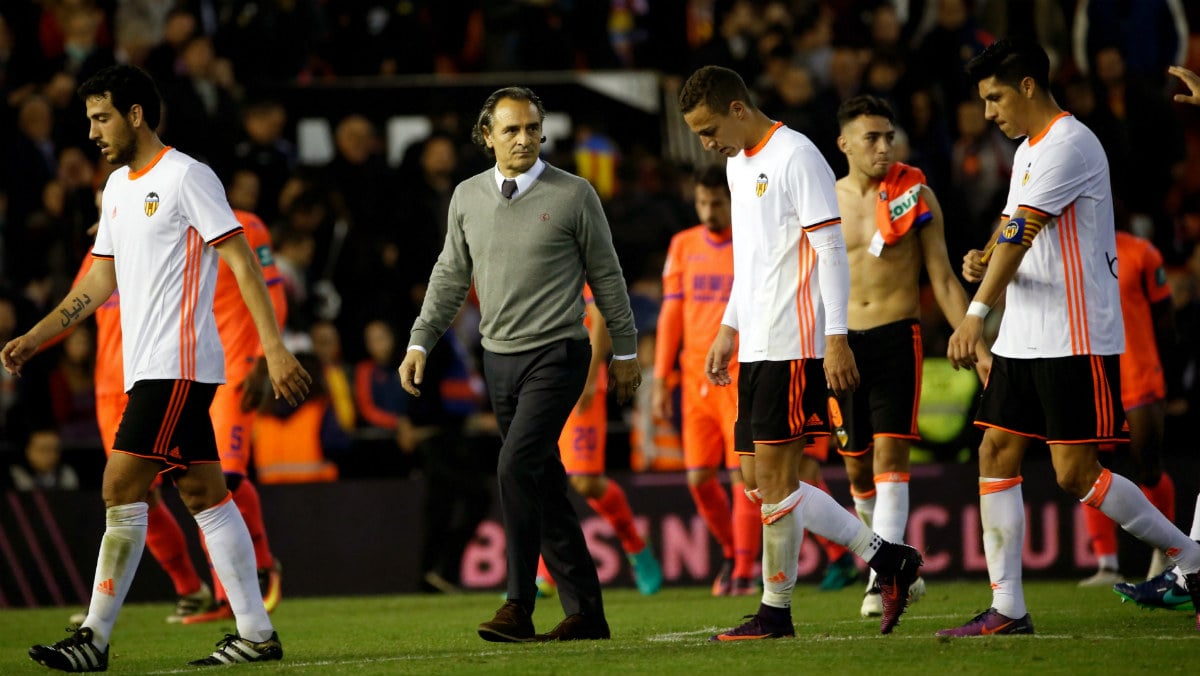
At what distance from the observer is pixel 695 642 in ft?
25.9

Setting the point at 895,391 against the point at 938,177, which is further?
the point at 938,177

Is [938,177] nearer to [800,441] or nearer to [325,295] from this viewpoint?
[325,295]

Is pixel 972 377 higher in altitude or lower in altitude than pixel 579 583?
higher

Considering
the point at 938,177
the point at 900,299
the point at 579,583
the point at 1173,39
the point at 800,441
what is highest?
the point at 1173,39

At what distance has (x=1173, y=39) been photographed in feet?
60.1

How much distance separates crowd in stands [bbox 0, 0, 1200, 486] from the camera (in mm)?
15047

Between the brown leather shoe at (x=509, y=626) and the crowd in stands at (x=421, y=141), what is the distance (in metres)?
6.45

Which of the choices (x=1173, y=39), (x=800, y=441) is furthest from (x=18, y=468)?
(x=1173, y=39)

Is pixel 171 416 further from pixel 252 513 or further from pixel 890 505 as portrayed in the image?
pixel 890 505

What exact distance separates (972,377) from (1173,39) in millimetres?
6391

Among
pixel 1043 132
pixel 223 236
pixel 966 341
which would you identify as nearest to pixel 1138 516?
pixel 966 341

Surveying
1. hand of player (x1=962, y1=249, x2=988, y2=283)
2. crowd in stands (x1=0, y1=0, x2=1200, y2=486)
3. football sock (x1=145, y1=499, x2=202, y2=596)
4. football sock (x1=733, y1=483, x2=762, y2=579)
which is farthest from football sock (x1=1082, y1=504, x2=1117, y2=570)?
football sock (x1=145, y1=499, x2=202, y2=596)

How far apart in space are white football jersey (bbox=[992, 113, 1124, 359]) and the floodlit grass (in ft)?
4.22

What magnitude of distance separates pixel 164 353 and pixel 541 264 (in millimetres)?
1717
